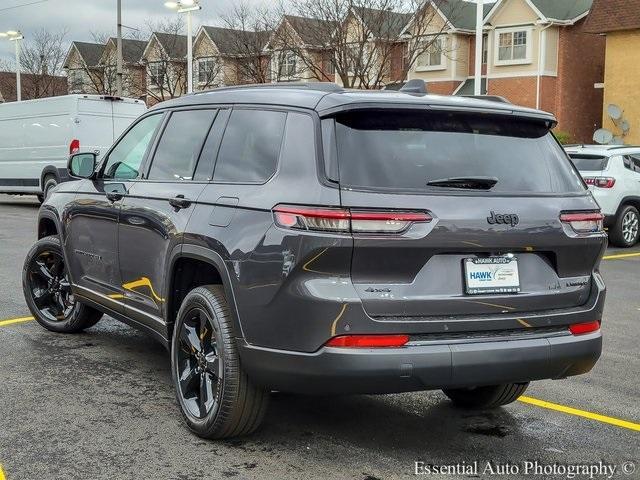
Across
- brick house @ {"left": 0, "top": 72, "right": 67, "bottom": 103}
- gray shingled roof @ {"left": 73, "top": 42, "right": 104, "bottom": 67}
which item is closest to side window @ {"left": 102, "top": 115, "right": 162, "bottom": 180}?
brick house @ {"left": 0, "top": 72, "right": 67, "bottom": 103}

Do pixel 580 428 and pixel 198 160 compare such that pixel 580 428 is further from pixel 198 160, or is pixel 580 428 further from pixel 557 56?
pixel 557 56

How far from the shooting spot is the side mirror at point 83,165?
20.2 ft

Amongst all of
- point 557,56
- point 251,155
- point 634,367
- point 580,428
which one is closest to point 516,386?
point 580,428

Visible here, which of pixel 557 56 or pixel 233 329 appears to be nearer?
pixel 233 329

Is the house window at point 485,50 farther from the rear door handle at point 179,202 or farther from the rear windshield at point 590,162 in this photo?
the rear door handle at point 179,202

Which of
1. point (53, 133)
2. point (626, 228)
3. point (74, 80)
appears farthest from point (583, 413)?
point (74, 80)

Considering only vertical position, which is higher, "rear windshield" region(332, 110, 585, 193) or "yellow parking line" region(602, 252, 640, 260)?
"rear windshield" region(332, 110, 585, 193)

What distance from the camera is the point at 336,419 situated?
4805 mm

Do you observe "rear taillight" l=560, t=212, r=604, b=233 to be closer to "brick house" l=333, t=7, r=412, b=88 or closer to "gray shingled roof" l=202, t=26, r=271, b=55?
"brick house" l=333, t=7, r=412, b=88

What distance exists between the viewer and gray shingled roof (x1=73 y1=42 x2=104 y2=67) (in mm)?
60625

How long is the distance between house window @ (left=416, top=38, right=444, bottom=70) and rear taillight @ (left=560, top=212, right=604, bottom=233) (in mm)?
35212

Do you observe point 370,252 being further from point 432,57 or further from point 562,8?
point 432,57

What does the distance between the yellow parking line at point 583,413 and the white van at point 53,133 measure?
618 inches

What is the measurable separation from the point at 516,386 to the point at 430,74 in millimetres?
36716
